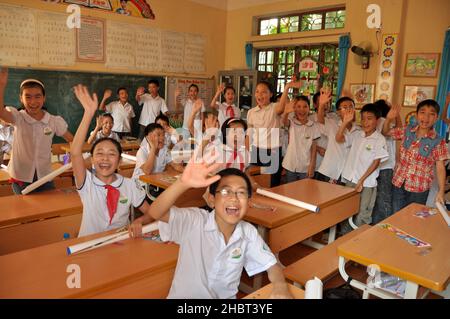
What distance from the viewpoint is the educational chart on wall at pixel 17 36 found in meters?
5.01

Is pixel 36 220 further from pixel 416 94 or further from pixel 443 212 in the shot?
pixel 416 94

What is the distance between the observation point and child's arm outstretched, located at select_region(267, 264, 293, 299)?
1.30 meters

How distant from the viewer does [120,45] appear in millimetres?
6238

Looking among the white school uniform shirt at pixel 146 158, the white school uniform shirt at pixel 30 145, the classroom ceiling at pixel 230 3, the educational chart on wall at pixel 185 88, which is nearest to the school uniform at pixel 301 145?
the white school uniform shirt at pixel 146 158

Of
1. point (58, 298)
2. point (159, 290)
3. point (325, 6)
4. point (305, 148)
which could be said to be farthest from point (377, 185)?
point (325, 6)

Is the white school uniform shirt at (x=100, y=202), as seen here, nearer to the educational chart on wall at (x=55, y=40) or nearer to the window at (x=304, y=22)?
the educational chart on wall at (x=55, y=40)

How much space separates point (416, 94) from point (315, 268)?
14.5ft

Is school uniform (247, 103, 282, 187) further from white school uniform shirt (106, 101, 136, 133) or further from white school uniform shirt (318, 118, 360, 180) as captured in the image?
white school uniform shirt (106, 101, 136, 133)

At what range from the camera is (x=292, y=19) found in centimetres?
685

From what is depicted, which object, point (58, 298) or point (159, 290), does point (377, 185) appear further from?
point (58, 298)

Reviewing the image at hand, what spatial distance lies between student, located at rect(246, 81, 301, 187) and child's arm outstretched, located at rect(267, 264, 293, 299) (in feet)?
8.15

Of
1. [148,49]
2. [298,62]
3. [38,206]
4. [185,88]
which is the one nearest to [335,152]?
[38,206]

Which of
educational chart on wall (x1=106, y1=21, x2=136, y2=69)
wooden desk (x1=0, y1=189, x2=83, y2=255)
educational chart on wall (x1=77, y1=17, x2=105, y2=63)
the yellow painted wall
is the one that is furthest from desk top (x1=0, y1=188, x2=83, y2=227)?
educational chart on wall (x1=106, y1=21, x2=136, y2=69)

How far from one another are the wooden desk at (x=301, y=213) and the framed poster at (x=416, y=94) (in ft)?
10.1
